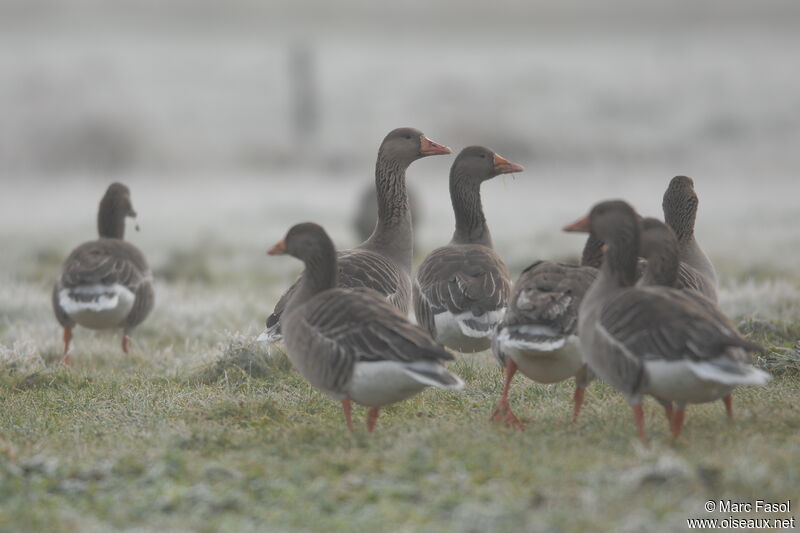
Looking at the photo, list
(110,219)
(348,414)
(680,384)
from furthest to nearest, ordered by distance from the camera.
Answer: (110,219)
(348,414)
(680,384)

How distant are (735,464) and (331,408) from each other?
3.62m

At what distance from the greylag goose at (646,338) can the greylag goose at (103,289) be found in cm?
574

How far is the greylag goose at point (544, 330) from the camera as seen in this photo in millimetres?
7371

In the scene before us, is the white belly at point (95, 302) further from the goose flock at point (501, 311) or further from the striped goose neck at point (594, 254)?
the striped goose neck at point (594, 254)

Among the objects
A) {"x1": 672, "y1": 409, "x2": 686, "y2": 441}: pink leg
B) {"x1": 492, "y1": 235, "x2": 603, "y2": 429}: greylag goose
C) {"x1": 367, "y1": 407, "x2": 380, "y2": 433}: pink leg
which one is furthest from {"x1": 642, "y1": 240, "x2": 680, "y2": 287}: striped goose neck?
{"x1": 367, "y1": 407, "x2": 380, "y2": 433}: pink leg

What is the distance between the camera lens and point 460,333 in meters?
9.10

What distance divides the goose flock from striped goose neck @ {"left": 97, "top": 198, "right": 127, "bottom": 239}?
5.38 feet

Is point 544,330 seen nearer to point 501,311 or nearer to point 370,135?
point 501,311

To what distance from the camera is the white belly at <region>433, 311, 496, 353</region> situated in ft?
29.3

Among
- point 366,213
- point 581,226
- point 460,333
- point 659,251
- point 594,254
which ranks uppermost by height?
point 581,226

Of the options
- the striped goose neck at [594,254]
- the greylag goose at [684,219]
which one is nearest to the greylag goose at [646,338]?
the striped goose neck at [594,254]

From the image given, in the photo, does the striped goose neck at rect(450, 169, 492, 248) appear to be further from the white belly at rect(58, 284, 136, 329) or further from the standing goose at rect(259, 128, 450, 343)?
the white belly at rect(58, 284, 136, 329)

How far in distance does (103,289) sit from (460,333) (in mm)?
4176

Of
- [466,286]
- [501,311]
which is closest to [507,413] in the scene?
[501,311]
